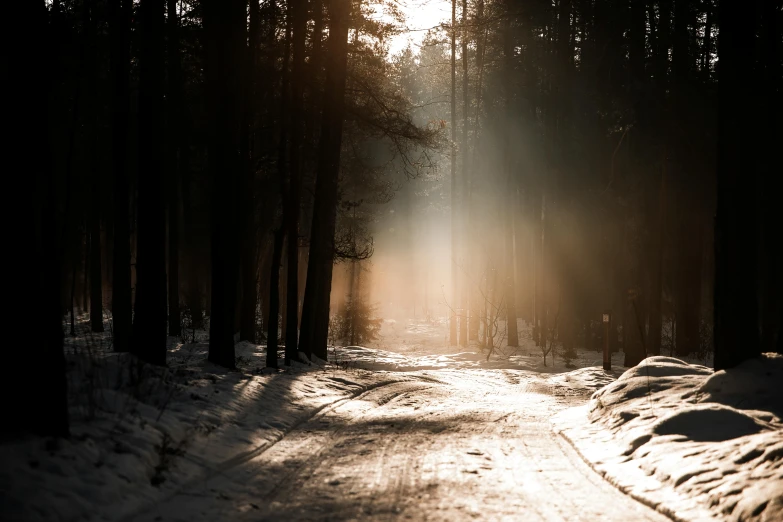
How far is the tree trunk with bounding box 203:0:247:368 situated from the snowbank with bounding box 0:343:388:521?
168 cm

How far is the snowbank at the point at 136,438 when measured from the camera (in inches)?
215

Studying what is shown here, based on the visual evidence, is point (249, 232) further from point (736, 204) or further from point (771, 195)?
point (736, 204)

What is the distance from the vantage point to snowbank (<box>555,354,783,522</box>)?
19.6 feet

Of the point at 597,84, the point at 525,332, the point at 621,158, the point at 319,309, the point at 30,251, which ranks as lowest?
the point at 525,332

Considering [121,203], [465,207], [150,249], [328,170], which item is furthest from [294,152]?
[465,207]

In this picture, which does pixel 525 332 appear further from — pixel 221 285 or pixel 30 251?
pixel 30 251

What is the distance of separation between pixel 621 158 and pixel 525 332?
18.4m

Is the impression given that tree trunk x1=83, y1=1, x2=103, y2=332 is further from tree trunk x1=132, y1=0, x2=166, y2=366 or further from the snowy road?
the snowy road

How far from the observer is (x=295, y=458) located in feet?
26.2

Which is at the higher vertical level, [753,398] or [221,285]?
[221,285]

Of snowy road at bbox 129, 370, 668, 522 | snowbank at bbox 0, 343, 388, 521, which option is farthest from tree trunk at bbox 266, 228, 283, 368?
snowy road at bbox 129, 370, 668, 522

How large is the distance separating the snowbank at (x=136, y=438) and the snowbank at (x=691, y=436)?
3913 mm

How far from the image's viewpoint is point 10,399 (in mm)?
6203

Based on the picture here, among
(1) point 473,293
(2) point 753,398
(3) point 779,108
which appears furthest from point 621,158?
(2) point 753,398
